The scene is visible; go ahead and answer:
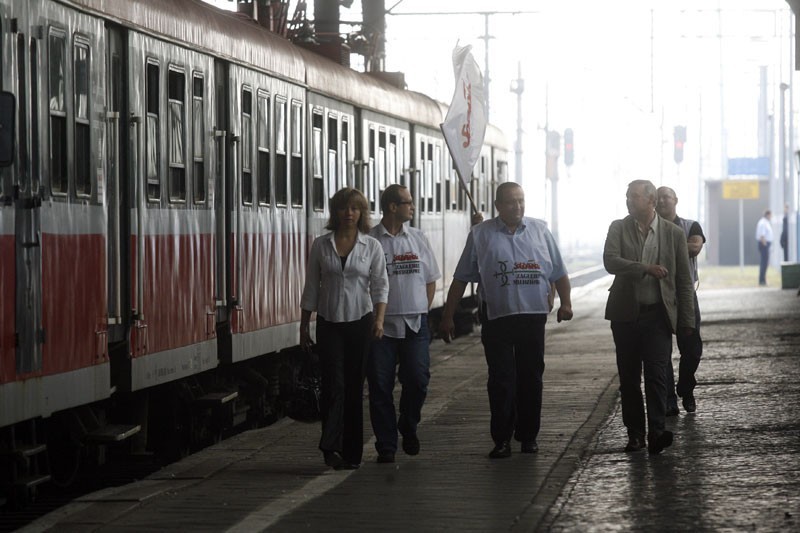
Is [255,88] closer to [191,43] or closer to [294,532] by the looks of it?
[191,43]

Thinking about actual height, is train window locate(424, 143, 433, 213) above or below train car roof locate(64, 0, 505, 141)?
below

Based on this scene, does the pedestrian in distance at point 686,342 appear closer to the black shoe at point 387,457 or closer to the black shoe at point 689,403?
the black shoe at point 689,403

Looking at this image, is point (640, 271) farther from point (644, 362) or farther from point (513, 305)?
point (513, 305)

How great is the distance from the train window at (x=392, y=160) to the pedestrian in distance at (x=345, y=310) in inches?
342

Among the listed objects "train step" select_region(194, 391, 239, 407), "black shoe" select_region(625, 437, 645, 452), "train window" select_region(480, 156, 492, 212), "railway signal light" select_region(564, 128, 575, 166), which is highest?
"railway signal light" select_region(564, 128, 575, 166)

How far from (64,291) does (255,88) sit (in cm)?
451

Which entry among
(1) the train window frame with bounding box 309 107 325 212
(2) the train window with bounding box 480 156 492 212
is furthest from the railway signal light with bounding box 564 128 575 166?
(1) the train window frame with bounding box 309 107 325 212

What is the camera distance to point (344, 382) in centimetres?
1064

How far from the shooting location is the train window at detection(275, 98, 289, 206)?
47.0 feet

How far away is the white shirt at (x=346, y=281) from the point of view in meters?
10.5

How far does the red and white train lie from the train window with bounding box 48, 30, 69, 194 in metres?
0.01

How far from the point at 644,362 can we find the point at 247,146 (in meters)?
3.78

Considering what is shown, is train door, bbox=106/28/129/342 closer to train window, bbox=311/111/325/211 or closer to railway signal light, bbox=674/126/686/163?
train window, bbox=311/111/325/211

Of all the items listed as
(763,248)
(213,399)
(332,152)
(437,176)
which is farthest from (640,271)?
(763,248)
